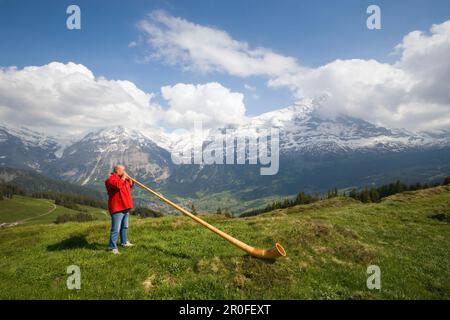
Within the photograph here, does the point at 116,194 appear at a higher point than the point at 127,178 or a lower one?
lower

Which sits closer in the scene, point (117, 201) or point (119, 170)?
point (117, 201)

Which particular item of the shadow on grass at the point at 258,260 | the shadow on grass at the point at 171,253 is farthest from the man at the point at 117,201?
the shadow on grass at the point at 258,260

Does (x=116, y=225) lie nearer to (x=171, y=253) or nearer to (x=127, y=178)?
(x=127, y=178)

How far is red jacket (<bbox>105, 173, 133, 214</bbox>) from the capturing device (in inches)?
601

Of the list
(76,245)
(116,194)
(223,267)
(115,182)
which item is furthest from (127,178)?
(223,267)

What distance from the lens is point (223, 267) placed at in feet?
40.9

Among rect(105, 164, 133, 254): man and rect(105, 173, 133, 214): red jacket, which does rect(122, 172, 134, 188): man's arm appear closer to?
rect(105, 164, 133, 254): man

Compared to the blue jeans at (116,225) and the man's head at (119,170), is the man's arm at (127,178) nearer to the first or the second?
the man's head at (119,170)

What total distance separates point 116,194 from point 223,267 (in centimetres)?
713

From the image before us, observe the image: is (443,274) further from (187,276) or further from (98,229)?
(98,229)

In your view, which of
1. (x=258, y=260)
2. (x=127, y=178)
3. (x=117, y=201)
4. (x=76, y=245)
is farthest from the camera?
(x=76, y=245)

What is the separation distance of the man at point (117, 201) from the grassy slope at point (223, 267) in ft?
3.29
